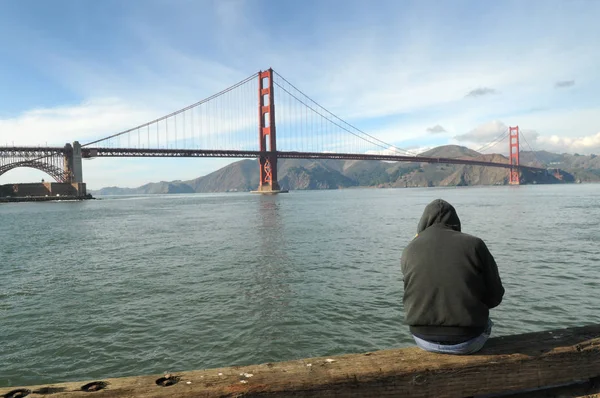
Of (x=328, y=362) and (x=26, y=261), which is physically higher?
(x=328, y=362)

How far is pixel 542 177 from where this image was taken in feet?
643

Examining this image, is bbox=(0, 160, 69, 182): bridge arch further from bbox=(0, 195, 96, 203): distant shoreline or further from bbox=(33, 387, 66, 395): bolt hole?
bbox=(33, 387, 66, 395): bolt hole

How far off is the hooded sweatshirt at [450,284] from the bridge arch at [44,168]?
107 m

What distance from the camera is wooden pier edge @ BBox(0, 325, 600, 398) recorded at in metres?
2.44

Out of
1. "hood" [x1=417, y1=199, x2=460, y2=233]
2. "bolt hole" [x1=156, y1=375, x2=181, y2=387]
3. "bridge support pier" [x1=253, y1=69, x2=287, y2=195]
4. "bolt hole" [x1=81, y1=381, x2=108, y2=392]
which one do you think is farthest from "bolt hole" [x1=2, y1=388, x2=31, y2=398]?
"bridge support pier" [x1=253, y1=69, x2=287, y2=195]

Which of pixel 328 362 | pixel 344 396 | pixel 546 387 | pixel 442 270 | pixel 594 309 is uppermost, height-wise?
pixel 442 270

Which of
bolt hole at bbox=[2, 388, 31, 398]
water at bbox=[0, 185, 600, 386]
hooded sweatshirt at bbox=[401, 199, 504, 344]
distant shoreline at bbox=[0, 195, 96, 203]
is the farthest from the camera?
distant shoreline at bbox=[0, 195, 96, 203]

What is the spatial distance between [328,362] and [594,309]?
843 cm

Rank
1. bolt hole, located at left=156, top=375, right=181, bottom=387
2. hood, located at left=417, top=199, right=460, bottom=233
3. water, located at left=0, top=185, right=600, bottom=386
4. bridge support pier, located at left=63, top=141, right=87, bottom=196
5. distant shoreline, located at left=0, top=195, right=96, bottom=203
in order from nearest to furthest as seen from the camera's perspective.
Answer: bolt hole, located at left=156, top=375, right=181, bottom=387, hood, located at left=417, top=199, right=460, bottom=233, water, located at left=0, top=185, right=600, bottom=386, distant shoreline, located at left=0, top=195, right=96, bottom=203, bridge support pier, located at left=63, top=141, right=87, bottom=196

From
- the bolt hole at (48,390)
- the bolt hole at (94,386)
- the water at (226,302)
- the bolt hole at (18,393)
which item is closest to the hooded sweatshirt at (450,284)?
the bolt hole at (94,386)

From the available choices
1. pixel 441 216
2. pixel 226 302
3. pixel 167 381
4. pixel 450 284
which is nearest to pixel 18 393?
pixel 167 381

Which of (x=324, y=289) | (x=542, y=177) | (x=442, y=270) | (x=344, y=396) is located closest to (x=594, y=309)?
(x=324, y=289)

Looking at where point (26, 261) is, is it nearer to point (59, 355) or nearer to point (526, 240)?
point (59, 355)

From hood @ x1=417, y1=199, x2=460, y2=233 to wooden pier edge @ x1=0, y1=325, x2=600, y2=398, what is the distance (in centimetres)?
98
